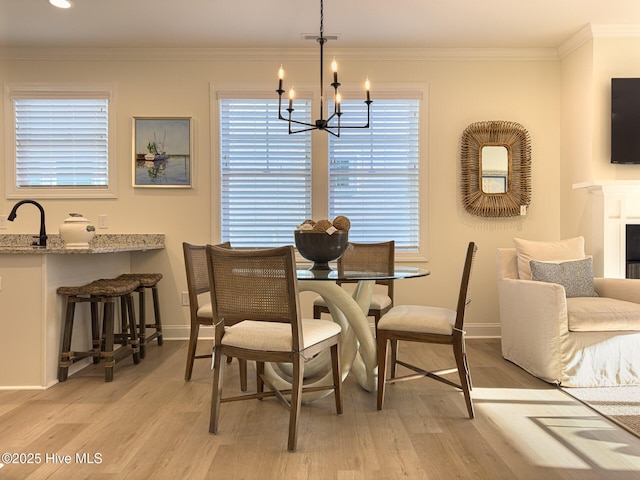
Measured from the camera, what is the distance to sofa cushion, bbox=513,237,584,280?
3.54 metres

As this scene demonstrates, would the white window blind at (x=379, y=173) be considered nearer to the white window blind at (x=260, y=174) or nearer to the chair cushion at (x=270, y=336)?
the white window blind at (x=260, y=174)

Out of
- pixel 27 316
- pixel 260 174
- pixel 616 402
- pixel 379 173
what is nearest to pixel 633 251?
pixel 616 402

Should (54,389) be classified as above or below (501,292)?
below

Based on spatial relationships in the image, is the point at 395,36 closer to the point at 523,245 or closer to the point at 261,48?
the point at 261,48

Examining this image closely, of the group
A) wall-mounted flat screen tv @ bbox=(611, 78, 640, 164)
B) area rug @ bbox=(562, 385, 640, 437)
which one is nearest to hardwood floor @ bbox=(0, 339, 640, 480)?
area rug @ bbox=(562, 385, 640, 437)

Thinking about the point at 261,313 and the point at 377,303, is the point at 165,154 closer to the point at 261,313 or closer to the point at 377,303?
the point at 377,303

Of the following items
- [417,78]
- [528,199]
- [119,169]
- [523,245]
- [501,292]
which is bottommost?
[501,292]

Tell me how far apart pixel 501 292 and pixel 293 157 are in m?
2.15

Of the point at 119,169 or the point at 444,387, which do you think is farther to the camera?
the point at 119,169

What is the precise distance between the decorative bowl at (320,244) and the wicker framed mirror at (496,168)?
2032mm

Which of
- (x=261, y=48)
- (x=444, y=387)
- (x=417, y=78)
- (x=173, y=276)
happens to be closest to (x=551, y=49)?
(x=417, y=78)

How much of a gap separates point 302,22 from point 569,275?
281cm

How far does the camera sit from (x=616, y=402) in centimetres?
271

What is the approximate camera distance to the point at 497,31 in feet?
13.2
